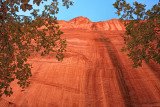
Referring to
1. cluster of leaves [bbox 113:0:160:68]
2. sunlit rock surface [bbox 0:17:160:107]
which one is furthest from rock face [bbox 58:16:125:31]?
cluster of leaves [bbox 113:0:160:68]

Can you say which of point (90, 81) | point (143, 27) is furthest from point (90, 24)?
point (143, 27)

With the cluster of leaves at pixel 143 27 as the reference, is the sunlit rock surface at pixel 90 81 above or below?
below

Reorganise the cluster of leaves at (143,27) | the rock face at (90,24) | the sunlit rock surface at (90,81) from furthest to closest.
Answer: the rock face at (90,24) → the sunlit rock surface at (90,81) → the cluster of leaves at (143,27)

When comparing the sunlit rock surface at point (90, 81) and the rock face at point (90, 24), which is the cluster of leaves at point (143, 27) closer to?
the sunlit rock surface at point (90, 81)

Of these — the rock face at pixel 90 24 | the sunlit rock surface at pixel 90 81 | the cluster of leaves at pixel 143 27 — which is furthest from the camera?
the rock face at pixel 90 24

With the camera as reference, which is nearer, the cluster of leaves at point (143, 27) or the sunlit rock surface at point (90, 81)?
the cluster of leaves at point (143, 27)

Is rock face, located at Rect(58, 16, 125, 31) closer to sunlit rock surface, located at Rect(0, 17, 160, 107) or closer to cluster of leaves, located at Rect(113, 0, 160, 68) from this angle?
sunlit rock surface, located at Rect(0, 17, 160, 107)

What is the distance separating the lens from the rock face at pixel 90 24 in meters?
14.4

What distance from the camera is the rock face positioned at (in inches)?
567

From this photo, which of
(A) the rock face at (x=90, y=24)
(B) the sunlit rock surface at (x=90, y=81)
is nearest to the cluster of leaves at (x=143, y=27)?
(B) the sunlit rock surface at (x=90, y=81)

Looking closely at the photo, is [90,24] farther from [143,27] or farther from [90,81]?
[143,27]

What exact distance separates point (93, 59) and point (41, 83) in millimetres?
3093

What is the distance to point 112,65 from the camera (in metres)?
10.3

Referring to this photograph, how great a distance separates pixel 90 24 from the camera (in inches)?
586
